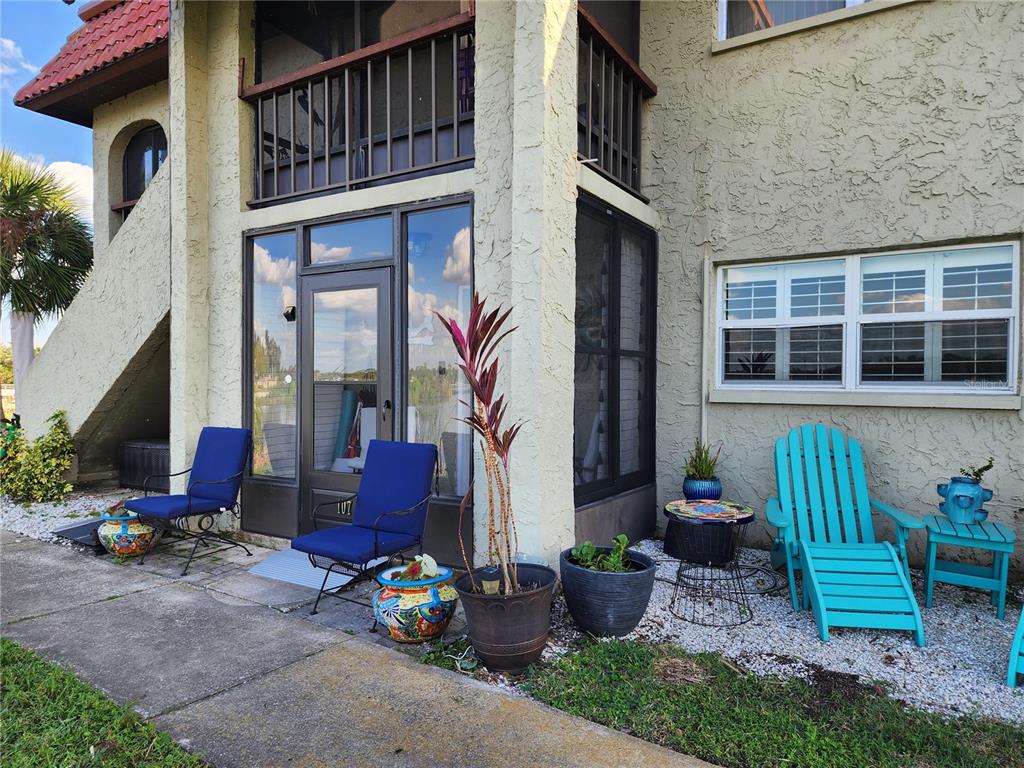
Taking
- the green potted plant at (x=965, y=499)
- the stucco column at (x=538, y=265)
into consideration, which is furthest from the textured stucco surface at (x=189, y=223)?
the green potted plant at (x=965, y=499)

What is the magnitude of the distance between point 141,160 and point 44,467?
14.7 ft

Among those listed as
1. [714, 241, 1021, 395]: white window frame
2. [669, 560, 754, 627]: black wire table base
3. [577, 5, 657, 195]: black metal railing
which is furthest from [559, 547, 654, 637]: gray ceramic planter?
[577, 5, 657, 195]: black metal railing

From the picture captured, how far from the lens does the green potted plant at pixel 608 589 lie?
3.51 m

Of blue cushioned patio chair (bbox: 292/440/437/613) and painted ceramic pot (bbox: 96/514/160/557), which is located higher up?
blue cushioned patio chair (bbox: 292/440/437/613)

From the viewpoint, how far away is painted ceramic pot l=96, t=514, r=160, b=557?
5.21 metres

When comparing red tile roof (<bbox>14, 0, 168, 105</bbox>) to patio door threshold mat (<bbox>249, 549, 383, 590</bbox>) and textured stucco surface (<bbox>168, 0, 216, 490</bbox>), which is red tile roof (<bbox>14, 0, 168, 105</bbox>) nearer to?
textured stucco surface (<bbox>168, 0, 216, 490</bbox>)

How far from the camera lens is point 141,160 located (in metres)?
8.88

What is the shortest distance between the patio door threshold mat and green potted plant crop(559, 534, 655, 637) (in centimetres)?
182

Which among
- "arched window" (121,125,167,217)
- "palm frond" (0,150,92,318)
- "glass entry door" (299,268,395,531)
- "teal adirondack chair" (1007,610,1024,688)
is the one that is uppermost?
"arched window" (121,125,167,217)

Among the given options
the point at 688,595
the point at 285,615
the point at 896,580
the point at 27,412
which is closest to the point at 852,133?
the point at 896,580

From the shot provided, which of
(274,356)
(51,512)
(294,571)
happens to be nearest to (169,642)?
(294,571)

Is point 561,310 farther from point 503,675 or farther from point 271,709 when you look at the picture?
point 271,709

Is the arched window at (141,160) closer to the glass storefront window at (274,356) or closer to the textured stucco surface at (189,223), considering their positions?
the textured stucco surface at (189,223)

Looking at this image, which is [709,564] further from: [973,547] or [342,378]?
[342,378]
